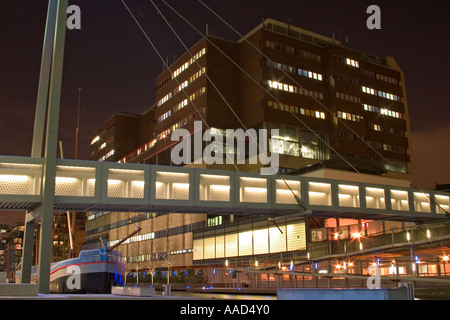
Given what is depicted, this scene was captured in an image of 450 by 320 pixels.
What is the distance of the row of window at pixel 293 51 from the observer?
334 feet

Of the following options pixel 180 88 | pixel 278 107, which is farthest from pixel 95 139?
pixel 278 107

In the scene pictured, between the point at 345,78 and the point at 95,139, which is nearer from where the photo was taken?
the point at 345,78

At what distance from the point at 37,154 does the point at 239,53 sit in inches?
3311

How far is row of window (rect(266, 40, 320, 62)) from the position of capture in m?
102

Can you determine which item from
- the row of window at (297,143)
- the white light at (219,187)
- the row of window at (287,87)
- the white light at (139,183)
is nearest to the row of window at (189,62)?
the row of window at (287,87)

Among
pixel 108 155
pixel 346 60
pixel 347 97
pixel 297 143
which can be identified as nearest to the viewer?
pixel 297 143

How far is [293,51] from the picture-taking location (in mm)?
104562

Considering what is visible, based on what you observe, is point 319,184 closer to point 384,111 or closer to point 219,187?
point 219,187

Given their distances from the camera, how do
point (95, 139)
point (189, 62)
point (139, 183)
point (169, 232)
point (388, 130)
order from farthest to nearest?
point (95, 139) → point (388, 130) → point (189, 62) → point (169, 232) → point (139, 183)

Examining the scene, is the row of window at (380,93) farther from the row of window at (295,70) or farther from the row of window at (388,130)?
the row of window at (295,70)

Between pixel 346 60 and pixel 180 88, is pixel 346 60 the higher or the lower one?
the higher one

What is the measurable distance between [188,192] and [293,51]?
79.8 m

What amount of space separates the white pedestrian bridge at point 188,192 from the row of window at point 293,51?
68011 mm
